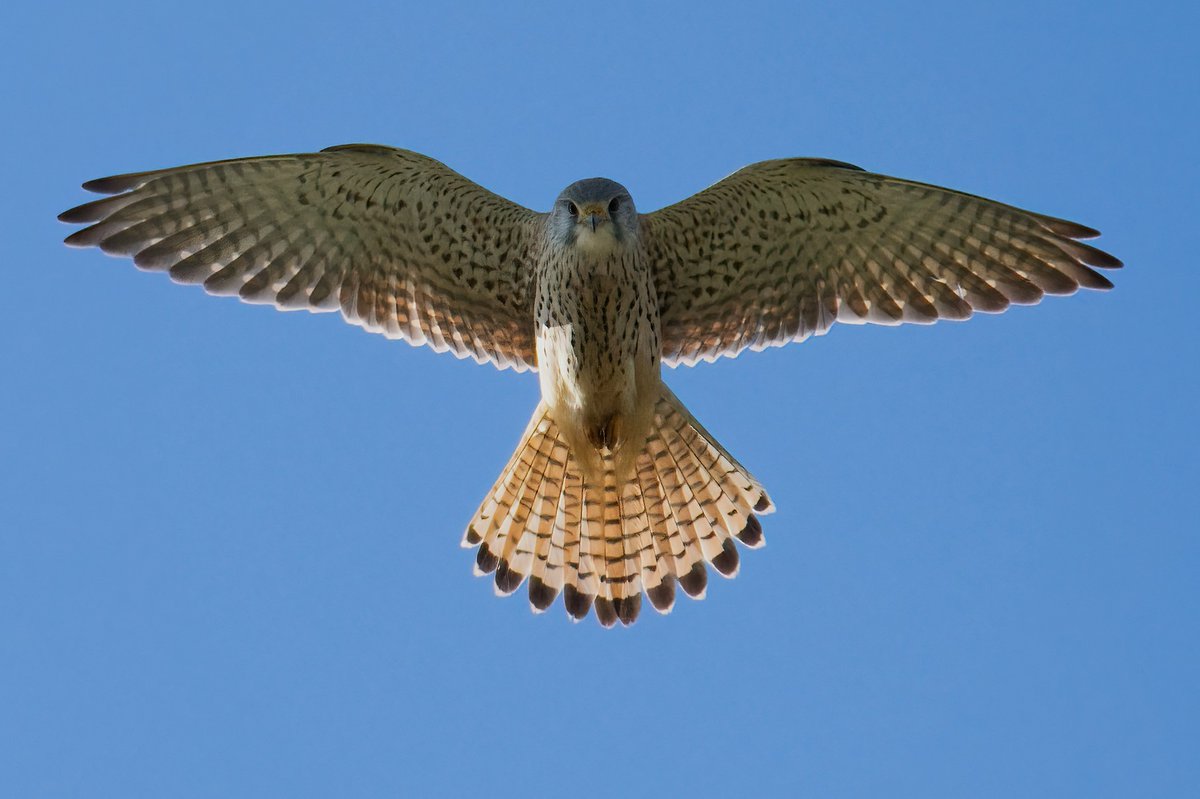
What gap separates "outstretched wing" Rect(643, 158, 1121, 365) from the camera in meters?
8.01

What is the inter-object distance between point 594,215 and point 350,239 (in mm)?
1500

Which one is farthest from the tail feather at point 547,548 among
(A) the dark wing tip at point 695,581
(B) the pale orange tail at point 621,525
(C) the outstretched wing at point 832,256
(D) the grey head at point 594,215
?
(D) the grey head at point 594,215

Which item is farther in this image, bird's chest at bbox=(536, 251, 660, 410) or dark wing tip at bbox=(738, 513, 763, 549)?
dark wing tip at bbox=(738, 513, 763, 549)

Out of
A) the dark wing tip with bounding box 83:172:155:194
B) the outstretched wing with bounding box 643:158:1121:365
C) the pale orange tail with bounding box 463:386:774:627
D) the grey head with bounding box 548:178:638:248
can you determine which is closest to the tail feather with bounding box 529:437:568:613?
the pale orange tail with bounding box 463:386:774:627

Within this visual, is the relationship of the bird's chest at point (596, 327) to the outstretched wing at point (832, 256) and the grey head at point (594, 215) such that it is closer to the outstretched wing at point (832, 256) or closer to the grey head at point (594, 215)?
the grey head at point (594, 215)

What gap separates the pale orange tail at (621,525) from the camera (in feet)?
27.3

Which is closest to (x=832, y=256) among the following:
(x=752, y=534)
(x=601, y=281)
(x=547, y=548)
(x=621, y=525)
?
(x=601, y=281)

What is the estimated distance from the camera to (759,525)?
843 centimetres

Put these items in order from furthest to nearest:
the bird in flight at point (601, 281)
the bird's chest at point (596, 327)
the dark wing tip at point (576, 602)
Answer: the dark wing tip at point (576, 602) → the bird in flight at point (601, 281) → the bird's chest at point (596, 327)

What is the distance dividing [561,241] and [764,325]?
4.59ft

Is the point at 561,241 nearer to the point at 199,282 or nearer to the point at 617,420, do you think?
the point at 617,420

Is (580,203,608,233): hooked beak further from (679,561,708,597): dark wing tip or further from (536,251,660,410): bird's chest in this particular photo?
(679,561,708,597): dark wing tip

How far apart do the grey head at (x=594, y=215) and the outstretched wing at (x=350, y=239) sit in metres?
0.44

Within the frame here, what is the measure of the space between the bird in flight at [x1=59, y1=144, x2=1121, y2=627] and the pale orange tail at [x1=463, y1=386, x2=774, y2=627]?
0.01 m
